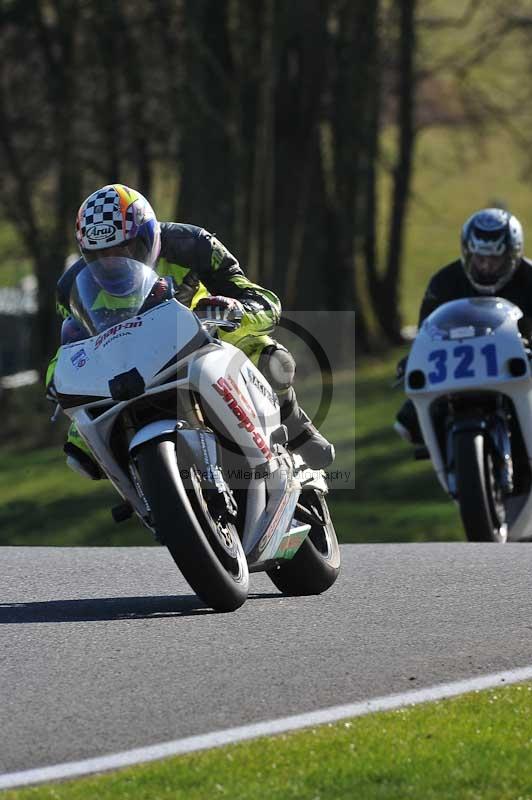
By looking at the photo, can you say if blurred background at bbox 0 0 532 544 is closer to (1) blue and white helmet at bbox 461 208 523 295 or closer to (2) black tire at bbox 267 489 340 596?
(1) blue and white helmet at bbox 461 208 523 295

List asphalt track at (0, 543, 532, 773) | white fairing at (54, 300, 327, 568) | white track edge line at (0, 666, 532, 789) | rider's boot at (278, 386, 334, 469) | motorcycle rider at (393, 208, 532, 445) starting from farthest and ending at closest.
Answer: motorcycle rider at (393, 208, 532, 445) → rider's boot at (278, 386, 334, 469) → white fairing at (54, 300, 327, 568) → asphalt track at (0, 543, 532, 773) → white track edge line at (0, 666, 532, 789)

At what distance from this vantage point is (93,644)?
604 centimetres

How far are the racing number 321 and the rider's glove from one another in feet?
11.3

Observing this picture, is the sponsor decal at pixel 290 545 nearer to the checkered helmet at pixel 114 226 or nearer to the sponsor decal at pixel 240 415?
the sponsor decal at pixel 240 415

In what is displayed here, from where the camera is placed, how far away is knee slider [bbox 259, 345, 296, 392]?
714 centimetres

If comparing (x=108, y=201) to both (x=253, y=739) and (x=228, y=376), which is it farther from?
(x=253, y=739)

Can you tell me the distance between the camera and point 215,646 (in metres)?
5.96

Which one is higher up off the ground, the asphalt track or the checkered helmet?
the checkered helmet

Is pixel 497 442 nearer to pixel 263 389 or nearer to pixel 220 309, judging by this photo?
pixel 263 389

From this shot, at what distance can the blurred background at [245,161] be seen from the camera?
1992cm

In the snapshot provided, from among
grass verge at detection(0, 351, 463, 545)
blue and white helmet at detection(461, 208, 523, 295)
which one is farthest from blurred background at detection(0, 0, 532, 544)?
blue and white helmet at detection(461, 208, 523, 295)

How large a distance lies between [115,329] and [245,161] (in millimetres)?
14979

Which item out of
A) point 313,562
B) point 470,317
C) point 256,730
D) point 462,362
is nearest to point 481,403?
point 462,362

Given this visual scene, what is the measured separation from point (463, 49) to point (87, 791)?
28.4 meters
